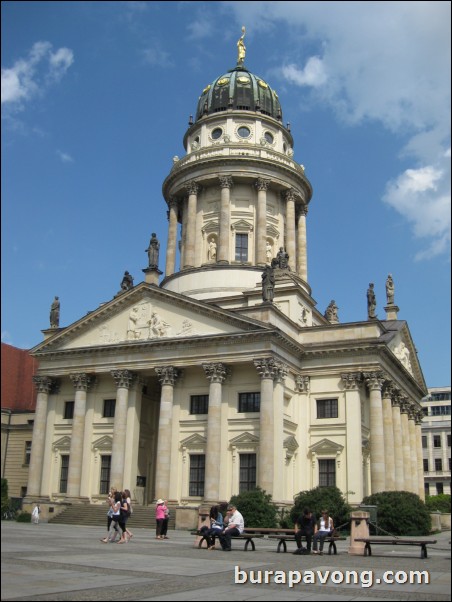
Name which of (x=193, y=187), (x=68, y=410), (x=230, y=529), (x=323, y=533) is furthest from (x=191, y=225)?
(x=323, y=533)

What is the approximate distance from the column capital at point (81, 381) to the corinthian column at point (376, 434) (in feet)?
65.8

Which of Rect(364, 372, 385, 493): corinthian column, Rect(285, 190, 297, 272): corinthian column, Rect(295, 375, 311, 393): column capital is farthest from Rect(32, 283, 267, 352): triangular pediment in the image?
Rect(285, 190, 297, 272): corinthian column

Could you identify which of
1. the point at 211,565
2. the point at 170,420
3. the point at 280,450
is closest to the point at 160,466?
the point at 170,420

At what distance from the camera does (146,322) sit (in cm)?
4791

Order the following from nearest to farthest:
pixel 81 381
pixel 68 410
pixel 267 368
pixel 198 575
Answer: pixel 198 575 < pixel 267 368 < pixel 81 381 < pixel 68 410

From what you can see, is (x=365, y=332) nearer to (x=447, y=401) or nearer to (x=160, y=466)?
(x=160, y=466)

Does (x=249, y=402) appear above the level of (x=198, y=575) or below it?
above

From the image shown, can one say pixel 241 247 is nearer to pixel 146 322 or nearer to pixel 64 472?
pixel 146 322

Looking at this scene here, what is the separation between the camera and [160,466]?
145 feet

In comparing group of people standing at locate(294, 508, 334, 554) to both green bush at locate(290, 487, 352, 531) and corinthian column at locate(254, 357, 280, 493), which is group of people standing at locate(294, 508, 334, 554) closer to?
green bush at locate(290, 487, 352, 531)

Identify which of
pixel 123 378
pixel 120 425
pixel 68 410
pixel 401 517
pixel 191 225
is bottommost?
pixel 401 517

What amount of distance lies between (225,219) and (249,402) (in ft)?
63.6

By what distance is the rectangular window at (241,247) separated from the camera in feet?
193

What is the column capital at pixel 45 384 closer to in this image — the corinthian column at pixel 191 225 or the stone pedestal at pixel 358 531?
the corinthian column at pixel 191 225
